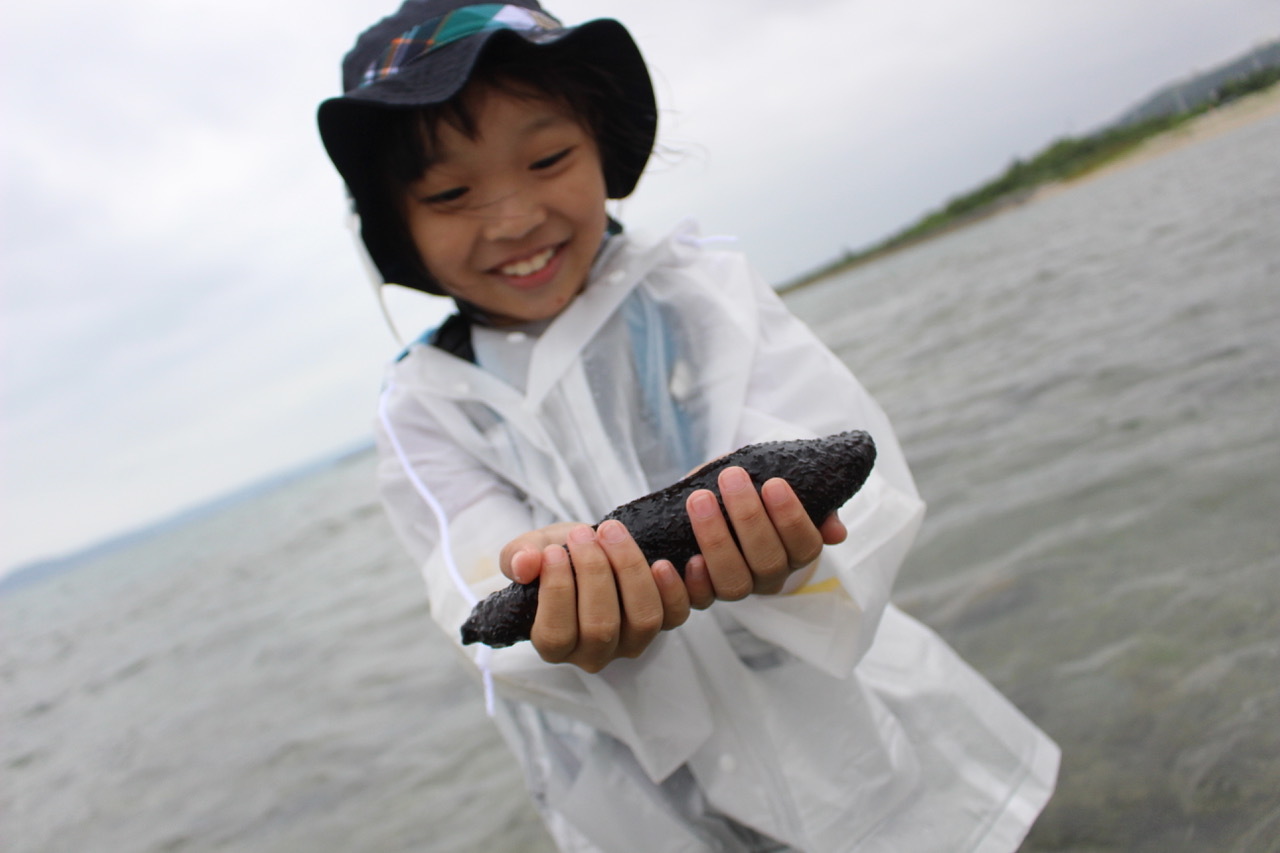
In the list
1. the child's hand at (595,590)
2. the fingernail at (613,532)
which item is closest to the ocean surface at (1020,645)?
the child's hand at (595,590)

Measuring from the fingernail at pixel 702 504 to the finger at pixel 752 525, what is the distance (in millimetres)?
24

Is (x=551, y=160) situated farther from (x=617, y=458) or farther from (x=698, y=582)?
(x=698, y=582)

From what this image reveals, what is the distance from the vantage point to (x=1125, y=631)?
3.11m

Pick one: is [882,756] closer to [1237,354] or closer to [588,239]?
[588,239]

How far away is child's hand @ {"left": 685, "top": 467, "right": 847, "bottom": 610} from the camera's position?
4.07 feet

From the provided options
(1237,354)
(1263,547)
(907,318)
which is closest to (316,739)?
(1263,547)

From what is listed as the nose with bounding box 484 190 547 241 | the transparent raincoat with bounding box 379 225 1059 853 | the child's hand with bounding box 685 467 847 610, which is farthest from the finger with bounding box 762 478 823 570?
the nose with bounding box 484 190 547 241

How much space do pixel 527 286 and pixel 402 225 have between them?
1.18 ft

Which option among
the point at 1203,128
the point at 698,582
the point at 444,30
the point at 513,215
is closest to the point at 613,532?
the point at 698,582

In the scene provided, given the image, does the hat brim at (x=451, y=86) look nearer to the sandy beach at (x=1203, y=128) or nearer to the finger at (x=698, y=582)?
the finger at (x=698, y=582)

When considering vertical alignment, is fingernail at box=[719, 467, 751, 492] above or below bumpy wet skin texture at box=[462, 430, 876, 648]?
above

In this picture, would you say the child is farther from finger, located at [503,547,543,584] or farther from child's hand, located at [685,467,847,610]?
finger, located at [503,547,543,584]

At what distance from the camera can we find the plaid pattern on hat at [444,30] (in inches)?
68.7

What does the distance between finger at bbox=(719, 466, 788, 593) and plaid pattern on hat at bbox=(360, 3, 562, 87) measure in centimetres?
118
